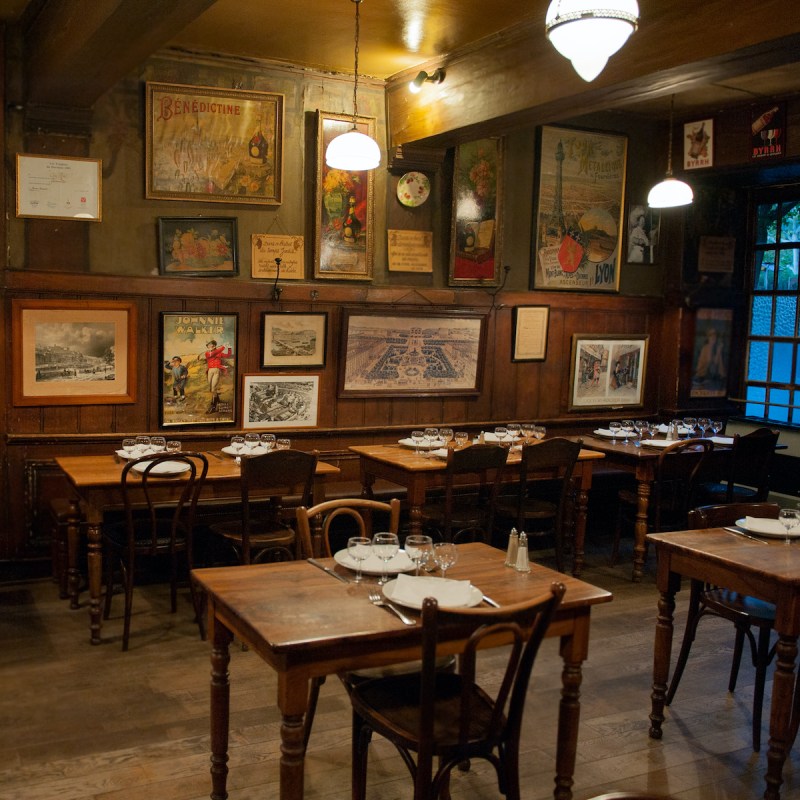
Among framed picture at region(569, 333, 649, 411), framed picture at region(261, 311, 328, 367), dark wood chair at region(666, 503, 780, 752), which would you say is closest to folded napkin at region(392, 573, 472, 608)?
dark wood chair at region(666, 503, 780, 752)

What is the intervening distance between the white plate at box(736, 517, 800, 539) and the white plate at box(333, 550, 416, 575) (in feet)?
5.18

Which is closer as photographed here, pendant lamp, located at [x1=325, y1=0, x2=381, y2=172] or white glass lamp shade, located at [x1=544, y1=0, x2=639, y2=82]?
white glass lamp shade, located at [x1=544, y1=0, x2=639, y2=82]

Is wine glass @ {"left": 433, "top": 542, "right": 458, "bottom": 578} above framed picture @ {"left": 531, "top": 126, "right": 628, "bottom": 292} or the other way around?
the other way around

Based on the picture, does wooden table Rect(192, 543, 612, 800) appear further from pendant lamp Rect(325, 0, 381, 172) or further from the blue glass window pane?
the blue glass window pane

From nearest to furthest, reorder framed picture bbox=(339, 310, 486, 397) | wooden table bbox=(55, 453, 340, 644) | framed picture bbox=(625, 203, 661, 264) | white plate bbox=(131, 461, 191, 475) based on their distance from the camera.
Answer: wooden table bbox=(55, 453, 340, 644)
white plate bbox=(131, 461, 191, 475)
framed picture bbox=(339, 310, 486, 397)
framed picture bbox=(625, 203, 661, 264)

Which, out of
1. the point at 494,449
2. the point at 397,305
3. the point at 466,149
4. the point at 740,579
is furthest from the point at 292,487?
the point at 466,149

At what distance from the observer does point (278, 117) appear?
6008mm

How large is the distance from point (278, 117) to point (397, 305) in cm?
149

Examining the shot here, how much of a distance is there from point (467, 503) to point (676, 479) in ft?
4.92

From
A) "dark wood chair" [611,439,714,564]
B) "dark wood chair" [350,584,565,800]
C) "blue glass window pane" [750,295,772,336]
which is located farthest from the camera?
"blue glass window pane" [750,295,772,336]

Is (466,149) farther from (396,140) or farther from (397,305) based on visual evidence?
(397,305)

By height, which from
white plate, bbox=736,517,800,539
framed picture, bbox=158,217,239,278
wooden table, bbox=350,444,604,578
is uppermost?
framed picture, bbox=158,217,239,278

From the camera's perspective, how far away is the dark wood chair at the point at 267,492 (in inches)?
183

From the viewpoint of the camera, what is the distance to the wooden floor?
131 inches
